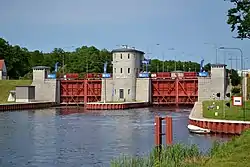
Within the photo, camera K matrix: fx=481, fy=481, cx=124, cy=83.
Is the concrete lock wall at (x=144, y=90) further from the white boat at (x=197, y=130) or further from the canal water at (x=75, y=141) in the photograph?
the white boat at (x=197, y=130)

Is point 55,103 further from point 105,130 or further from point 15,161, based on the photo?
point 15,161

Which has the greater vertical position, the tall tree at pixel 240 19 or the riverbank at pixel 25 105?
the tall tree at pixel 240 19

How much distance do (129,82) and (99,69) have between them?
3835cm

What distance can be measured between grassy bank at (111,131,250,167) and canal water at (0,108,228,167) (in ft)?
15.5

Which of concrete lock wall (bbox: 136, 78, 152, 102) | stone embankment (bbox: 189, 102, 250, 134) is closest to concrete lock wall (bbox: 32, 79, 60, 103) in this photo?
concrete lock wall (bbox: 136, 78, 152, 102)

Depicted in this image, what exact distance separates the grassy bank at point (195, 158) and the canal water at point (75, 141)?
472 cm

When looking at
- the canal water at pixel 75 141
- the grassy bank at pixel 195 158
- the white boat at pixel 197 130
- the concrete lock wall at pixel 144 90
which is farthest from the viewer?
the concrete lock wall at pixel 144 90

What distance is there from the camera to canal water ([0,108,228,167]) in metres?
22.5

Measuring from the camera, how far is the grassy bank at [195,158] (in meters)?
13.0

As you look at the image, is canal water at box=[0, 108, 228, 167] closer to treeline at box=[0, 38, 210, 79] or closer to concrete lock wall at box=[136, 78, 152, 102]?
concrete lock wall at box=[136, 78, 152, 102]

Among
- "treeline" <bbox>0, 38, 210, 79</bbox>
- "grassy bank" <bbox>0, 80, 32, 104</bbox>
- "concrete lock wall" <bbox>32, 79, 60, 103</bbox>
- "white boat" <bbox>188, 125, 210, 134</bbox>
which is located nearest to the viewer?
"white boat" <bbox>188, 125, 210, 134</bbox>

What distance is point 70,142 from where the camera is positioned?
29.0m

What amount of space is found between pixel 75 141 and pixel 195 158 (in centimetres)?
1425

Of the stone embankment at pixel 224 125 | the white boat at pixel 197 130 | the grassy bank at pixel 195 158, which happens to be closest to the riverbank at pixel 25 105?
the white boat at pixel 197 130
